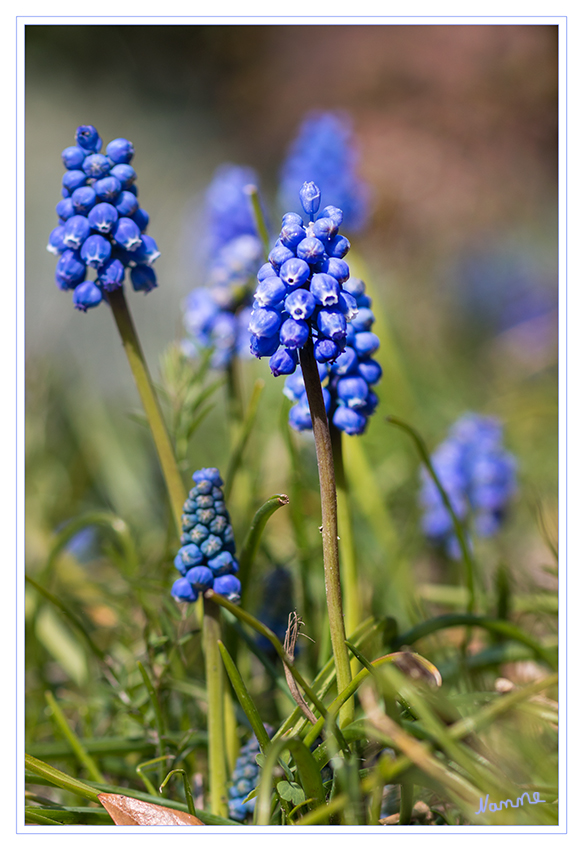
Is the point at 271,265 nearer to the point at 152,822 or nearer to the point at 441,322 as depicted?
the point at 152,822

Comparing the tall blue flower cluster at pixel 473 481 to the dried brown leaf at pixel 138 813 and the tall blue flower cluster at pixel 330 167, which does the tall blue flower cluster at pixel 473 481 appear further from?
the dried brown leaf at pixel 138 813

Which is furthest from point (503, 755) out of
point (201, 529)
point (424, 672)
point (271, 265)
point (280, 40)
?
point (280, 40)

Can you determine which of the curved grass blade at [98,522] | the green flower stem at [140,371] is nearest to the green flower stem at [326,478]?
the green flower stem at [140,371]

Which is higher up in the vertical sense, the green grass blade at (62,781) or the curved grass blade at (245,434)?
the curved grass blade at (245,434)

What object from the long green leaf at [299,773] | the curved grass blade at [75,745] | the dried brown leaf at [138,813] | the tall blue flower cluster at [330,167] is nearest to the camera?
the long green leaf at [299,773]

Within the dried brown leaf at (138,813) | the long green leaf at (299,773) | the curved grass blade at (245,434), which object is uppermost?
the curved grass blade at (245,434)
